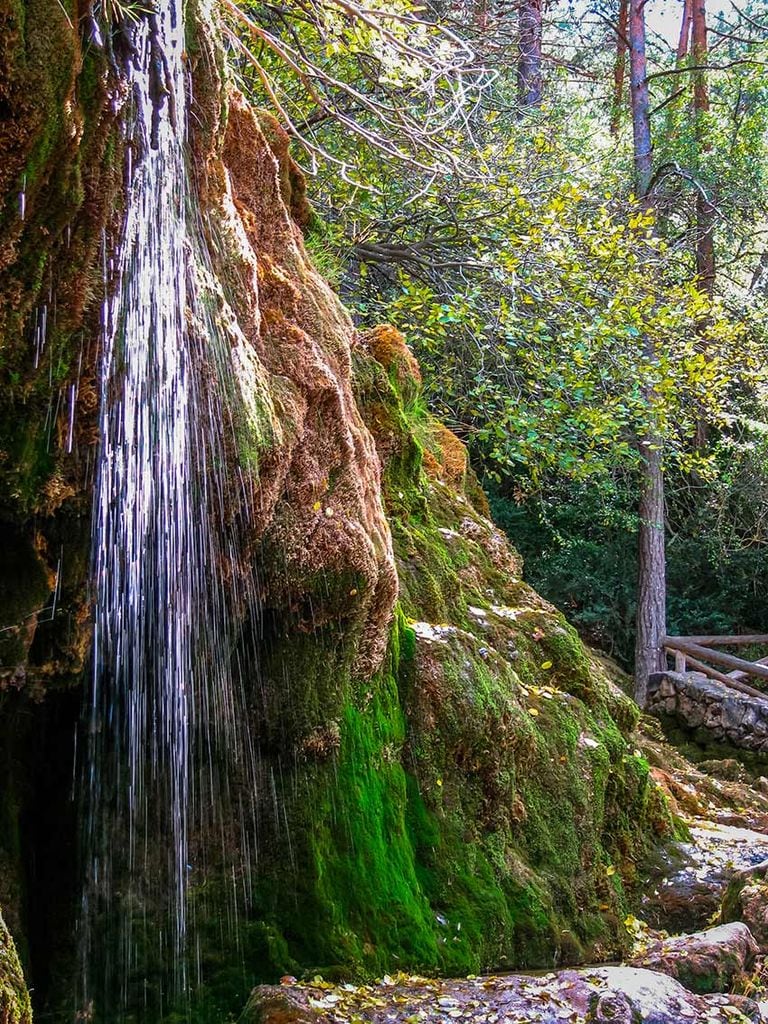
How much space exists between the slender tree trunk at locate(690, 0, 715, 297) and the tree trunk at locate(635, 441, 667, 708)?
3462 millimetres

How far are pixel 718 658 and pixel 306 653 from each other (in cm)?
990

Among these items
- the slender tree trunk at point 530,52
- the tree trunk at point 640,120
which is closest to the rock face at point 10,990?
the slender tree trunk at point 530,52

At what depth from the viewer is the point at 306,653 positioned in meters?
4.24

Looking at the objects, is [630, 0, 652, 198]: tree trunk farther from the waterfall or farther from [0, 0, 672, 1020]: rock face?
the waterfall

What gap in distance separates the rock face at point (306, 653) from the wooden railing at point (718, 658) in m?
6.74

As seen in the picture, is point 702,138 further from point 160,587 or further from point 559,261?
point 160,587

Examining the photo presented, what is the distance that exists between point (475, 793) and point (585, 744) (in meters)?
1.28

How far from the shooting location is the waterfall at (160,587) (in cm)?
308

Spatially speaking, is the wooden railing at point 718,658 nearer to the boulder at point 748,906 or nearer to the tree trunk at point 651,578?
the tree trunk at point 651,578

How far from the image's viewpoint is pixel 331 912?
4.09 metres

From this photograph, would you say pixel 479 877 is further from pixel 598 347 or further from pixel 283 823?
pixel 598 347

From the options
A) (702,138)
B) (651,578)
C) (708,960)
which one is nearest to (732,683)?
(651,578)

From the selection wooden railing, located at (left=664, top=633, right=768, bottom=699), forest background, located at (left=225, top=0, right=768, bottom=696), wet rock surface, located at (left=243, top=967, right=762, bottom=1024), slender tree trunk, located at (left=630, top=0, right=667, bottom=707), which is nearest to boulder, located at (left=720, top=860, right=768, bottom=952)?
wet rock surface, located at (left=243, top=967, right=762, bottom=1024)

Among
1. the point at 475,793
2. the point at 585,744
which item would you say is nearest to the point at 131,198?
the point at 475,793
